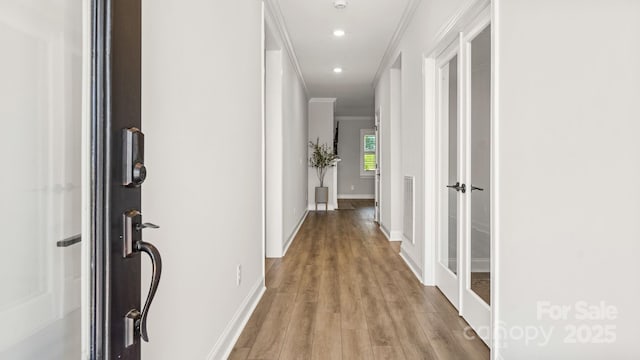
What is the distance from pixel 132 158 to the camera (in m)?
0.71

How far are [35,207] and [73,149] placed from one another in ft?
0.35

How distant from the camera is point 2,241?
578 millimetres

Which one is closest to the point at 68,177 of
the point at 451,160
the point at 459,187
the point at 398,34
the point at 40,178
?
the point at 40,178

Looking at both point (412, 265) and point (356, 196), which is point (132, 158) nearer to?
point (412, 265)

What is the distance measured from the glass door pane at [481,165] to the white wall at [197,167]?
1.50 meters

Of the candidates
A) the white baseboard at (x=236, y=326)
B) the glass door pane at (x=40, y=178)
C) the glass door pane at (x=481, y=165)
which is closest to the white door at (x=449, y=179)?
the glass door pane at (x=481, y=165)

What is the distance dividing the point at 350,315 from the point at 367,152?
34.4ft

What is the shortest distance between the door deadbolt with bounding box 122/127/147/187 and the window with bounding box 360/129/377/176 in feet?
40.9

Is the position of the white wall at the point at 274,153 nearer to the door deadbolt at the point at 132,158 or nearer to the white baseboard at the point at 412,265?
the white baseboard at the point at 412,265

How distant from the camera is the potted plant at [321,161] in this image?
9430 mm

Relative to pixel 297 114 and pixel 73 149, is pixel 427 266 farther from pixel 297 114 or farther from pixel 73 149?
pixel 297 114
